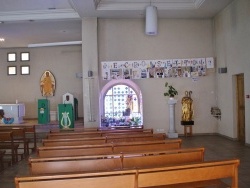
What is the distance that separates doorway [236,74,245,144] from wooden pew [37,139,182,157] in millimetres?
5448

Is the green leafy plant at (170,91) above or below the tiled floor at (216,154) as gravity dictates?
above

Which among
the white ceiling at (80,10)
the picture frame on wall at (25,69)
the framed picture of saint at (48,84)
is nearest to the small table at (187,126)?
the white ceiling at (80,10)

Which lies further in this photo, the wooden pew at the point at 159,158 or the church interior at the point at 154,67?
the church interior at the point at 154,67

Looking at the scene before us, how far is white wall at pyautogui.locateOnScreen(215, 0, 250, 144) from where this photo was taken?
768 cm

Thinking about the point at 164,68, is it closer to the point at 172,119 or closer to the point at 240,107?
the point at 172,119

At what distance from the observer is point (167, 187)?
7.91 feet

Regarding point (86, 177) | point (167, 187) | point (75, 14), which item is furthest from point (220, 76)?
point (86, 177)

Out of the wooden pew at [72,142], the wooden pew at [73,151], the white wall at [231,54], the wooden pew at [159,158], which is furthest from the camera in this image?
the white wall at [231,54]

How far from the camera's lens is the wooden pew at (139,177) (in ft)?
6.43

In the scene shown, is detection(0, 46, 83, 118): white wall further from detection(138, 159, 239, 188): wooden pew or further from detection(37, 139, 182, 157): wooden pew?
detection(138, 159, 239, 188): wooden pew

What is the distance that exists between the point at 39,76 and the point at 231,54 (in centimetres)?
934

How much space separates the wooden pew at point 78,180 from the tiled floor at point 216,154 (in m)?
2.83

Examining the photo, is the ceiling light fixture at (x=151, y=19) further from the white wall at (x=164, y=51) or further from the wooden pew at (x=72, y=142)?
the wooden pew at (x=72, y=142)

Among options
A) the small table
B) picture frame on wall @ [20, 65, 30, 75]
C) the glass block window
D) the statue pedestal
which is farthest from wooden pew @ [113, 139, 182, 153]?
picture frame on wall @ [20, 65, 30, 75]
